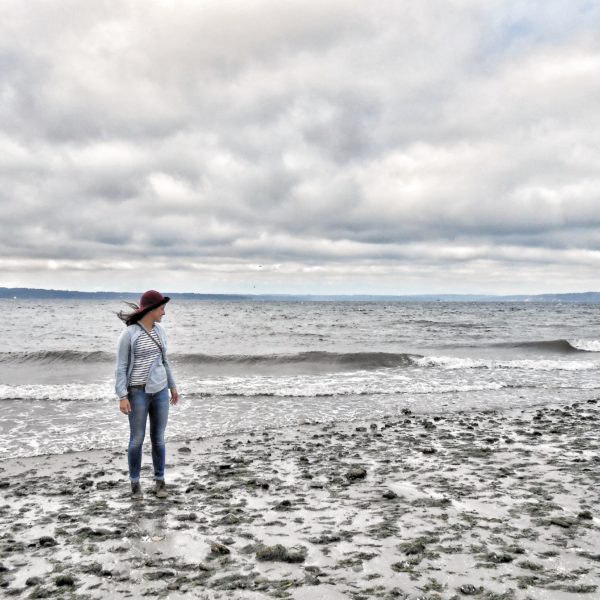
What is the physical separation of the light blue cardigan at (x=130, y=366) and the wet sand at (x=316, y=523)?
1.59 meters

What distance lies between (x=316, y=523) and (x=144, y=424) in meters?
2.88

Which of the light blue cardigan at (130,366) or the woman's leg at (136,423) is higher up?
the light blue cardigan at (130,366)

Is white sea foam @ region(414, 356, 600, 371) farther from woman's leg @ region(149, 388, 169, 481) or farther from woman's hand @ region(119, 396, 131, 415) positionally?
woman's hand @ region(119, 396, 131, 415)

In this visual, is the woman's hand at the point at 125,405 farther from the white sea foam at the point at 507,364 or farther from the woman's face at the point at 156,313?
the white sea foam at the point at 507,364

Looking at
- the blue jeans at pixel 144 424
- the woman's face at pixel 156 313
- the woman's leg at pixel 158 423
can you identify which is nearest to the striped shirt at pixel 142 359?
the blue jeans at pixel 144 424

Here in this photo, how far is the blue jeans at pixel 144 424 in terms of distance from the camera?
6.80 m

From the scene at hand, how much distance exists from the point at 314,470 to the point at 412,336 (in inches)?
1393

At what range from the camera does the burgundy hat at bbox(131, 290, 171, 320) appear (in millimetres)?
6727

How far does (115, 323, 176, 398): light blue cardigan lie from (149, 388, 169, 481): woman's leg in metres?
0.18

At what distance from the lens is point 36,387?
18.1 meters

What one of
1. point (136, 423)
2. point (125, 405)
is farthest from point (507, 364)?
point (125, 405)

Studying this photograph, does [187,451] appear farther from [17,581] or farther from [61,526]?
[17,581]

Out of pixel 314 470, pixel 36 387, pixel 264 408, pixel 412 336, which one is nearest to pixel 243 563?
pixel 314 470

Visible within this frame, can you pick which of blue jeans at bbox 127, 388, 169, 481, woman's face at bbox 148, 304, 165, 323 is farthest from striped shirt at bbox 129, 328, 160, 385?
woman's face at bbox 148, 304, 165, 323
